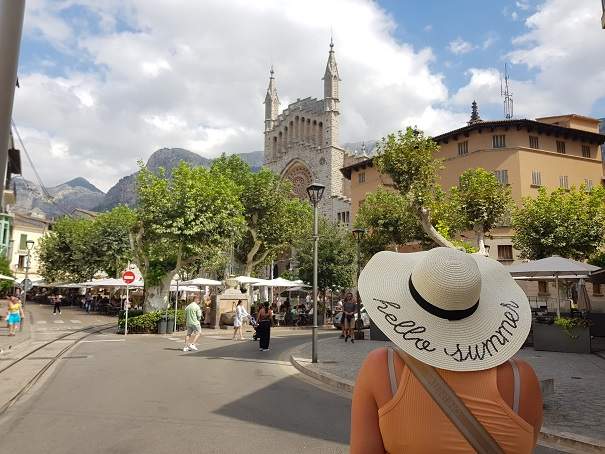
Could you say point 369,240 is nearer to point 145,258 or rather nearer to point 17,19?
point 145,258

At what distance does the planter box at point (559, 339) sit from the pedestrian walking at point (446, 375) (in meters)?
15.8

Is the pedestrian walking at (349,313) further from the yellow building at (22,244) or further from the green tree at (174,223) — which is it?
the yellow building at (22,244)

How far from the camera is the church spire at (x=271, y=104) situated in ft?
239

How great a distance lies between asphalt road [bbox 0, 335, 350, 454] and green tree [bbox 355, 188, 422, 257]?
2044cm

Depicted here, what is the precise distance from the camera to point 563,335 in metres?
15.7

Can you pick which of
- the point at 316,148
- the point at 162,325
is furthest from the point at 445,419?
the point at 316,148

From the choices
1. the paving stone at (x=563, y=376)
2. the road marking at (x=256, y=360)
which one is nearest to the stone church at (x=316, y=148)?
the paving stone at (x=563, y=376)

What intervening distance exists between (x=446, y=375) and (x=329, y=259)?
32383 millimetres

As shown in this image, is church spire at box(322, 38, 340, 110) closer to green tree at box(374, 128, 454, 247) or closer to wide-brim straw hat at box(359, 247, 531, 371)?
green tree at box(374, 128, 454, 247)

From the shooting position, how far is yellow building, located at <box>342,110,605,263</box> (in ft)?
120

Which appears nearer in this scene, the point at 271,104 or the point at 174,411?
the point at 174,411

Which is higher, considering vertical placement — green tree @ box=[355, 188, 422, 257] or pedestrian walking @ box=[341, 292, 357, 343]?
green tree @ box=[355, 188, 422, 257]

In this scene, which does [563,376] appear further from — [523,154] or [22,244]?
[22,244]

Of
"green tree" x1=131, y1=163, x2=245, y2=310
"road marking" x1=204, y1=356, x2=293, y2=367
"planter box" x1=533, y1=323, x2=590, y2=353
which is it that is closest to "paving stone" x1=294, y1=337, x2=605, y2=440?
"planter box" x1=533, y1=323, x2=590, y2=353
